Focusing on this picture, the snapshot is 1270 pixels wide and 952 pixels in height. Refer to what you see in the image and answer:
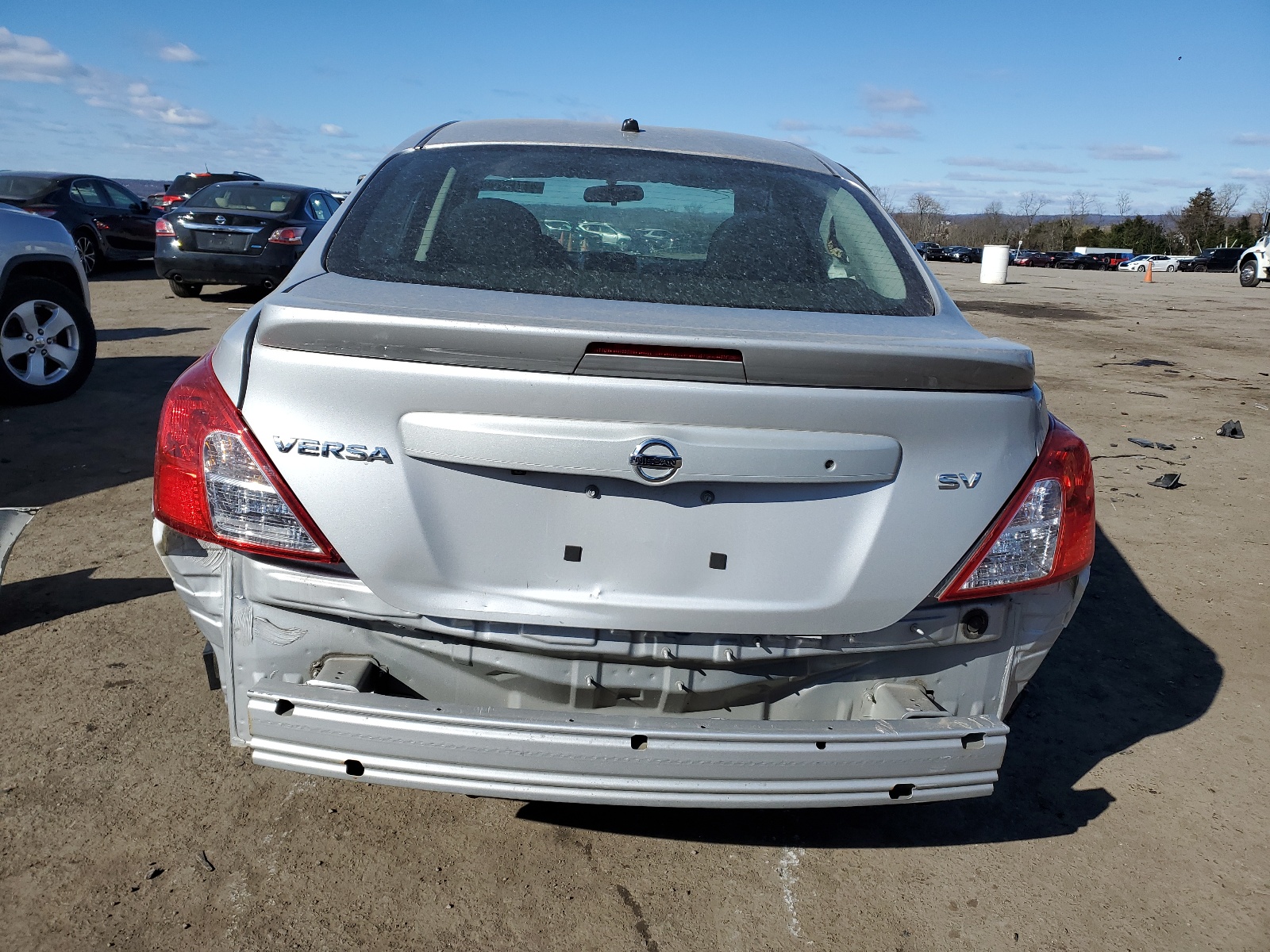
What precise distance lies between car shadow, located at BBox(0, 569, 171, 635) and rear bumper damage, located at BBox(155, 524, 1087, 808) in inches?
70.7

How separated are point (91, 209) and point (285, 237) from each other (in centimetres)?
578

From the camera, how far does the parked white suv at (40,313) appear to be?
21.2 feet

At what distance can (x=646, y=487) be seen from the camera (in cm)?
190

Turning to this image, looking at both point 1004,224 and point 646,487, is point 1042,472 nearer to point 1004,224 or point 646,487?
point 646,487

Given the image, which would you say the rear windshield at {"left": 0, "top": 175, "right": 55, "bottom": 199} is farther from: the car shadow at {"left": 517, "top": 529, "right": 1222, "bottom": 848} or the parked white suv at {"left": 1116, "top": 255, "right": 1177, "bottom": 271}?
the parked white suv at {"left": 1116, "top": 255, "right": 1177, "bottom": 271}

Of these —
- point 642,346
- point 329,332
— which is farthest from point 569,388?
point 329,332

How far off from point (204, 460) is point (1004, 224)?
132 metres

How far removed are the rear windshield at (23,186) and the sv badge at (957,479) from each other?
1636 cm

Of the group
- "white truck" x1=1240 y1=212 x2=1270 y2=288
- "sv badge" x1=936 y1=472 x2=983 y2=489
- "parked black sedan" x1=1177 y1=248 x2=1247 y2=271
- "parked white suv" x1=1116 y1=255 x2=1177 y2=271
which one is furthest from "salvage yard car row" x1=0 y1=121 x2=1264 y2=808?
"parked black sedan" x1=1177 y1=248 x2=1247 y2=271

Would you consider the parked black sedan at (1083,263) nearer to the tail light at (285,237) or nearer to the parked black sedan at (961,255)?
the parked black sedan at (961,255)

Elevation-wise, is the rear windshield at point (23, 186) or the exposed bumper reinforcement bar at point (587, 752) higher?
the rear windshield at point (23, 186)

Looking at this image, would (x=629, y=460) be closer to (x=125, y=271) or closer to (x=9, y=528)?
(x=9, y=528)

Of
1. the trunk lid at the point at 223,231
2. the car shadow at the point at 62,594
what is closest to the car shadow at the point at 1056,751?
the car shadow at the point at 62,594

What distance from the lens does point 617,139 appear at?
3.17m
